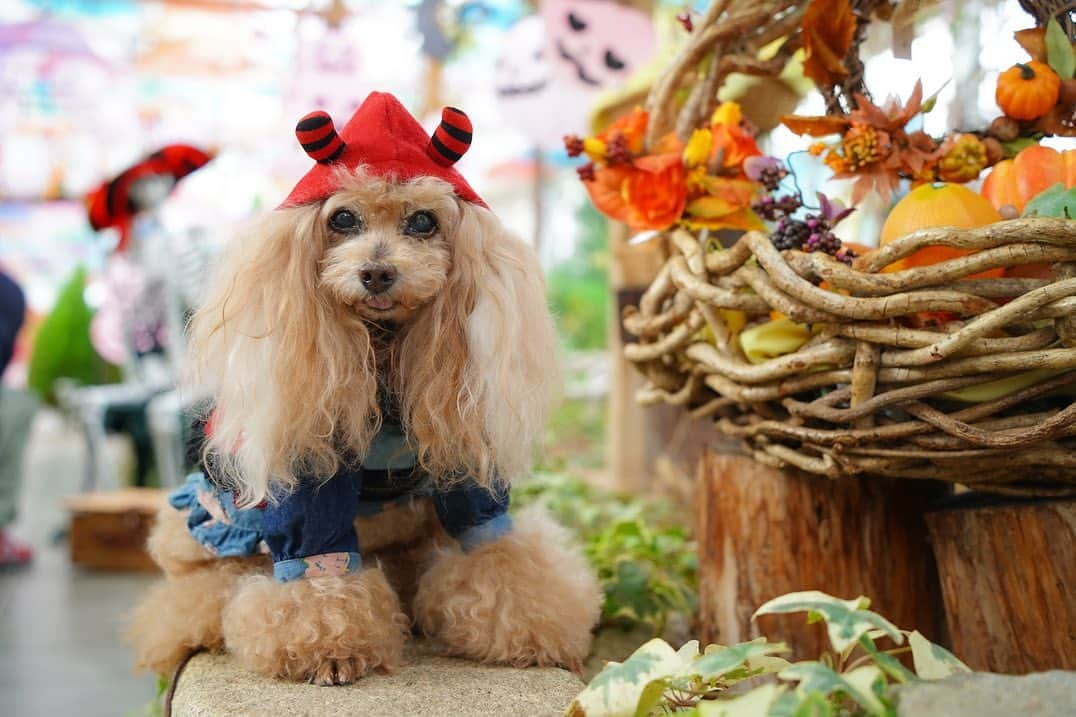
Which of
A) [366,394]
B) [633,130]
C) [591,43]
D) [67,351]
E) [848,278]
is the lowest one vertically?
[366,394]

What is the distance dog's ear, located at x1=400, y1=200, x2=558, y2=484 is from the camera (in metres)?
1.30

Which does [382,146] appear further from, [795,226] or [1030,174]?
[1030,174]

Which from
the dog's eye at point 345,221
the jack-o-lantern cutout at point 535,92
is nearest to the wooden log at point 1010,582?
the dog's eye at point 345,221

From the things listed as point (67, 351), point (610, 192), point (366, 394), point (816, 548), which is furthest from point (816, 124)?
point (67, 351)

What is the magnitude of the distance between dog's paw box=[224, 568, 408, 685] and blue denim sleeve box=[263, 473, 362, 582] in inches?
0.8

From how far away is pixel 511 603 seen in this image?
1.37m

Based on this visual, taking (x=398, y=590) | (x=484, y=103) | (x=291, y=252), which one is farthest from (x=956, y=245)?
(x=484, y=103)

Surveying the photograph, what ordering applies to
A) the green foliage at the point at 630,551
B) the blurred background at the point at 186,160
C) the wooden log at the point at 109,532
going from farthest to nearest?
the wooden log at the point at 109,532 → the blurred background at the point at 186,160 → the green foliage at the point at 630,551

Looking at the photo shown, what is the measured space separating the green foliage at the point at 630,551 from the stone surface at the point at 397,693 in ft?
1.40

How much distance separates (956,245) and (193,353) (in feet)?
3.39

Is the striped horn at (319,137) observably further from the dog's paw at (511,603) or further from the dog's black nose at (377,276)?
the dog's paw at (511,603)

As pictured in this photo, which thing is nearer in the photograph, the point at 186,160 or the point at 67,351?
the point at 186,160

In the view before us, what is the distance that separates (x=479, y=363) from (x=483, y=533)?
11.8 inches

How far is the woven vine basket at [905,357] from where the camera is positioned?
1105mm
